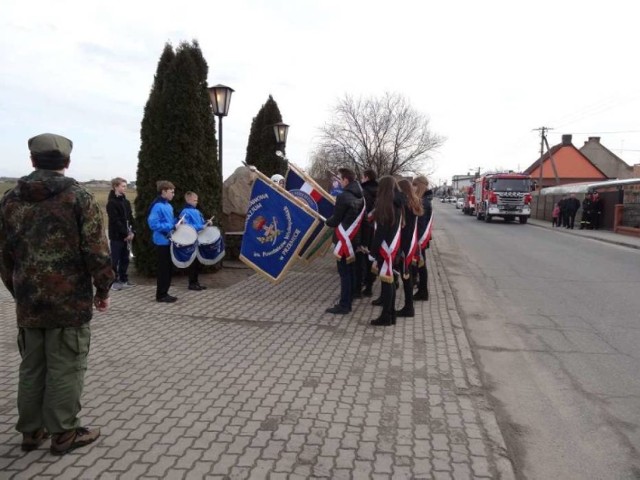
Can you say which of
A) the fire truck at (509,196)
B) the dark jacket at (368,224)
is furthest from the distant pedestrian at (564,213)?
the dark jacket at (368,224)

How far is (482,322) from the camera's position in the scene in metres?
7.15

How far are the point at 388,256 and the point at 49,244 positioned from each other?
13.5 ft

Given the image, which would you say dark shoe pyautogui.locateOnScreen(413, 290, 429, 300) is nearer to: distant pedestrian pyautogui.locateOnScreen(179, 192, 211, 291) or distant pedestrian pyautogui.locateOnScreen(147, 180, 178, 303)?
distant pedestrian pyautogui.locateOnScreen(179, 192, 211, 291)

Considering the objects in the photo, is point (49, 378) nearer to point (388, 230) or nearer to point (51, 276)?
point (51, 276)

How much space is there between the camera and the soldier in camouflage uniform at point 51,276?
10.3 ft

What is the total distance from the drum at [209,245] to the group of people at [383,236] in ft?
7.77

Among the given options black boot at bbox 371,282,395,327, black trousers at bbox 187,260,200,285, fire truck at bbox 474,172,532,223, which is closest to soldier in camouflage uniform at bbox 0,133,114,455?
black boot at bbox 371,282,395,327

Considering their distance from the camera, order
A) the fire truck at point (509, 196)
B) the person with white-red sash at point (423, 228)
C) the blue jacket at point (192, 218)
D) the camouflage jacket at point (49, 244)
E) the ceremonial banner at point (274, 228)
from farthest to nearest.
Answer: the fire truck at point (509, 196), the blue jacket at point (192, 218), the ceremonial banner at point (274, 228), the person with white-red sash at point (423, 228), the camouflage jacket at point (49, 244)

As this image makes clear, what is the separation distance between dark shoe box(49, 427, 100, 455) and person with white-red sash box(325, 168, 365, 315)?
4.05 meters

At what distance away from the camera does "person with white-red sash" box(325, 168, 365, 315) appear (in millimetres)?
6906

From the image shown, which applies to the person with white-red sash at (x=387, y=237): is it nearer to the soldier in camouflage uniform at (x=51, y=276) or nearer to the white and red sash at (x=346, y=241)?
the white and red sash at (x=346, y=241)

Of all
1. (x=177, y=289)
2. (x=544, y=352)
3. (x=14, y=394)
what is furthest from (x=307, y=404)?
(x=177, y=289)

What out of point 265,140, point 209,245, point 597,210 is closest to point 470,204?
point 597,210

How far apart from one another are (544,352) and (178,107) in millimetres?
7403
